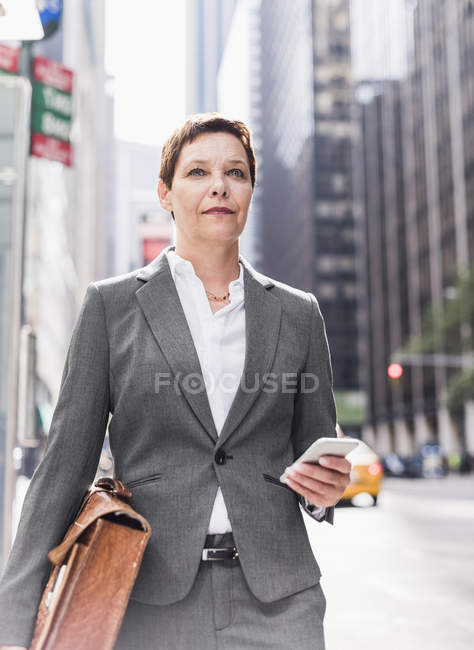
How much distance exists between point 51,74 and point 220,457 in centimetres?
704

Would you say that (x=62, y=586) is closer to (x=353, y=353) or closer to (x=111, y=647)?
(x=111, y=647)

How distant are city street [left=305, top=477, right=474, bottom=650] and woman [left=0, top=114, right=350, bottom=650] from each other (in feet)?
15.3

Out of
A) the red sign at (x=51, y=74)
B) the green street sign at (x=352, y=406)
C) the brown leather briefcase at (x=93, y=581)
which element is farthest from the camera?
the green street sign at (x=352, y=406)

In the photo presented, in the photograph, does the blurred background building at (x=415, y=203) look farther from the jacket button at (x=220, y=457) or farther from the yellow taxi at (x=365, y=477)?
the jacket button at (x=220, y=457)

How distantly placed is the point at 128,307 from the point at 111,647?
0.80m

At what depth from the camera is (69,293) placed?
232ft

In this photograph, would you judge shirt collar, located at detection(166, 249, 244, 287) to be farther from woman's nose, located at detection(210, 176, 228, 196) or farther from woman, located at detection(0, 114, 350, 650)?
woman's nose, located at detection(210, 176, 228, 196)

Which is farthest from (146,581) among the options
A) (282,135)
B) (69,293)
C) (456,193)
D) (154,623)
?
(282,135)

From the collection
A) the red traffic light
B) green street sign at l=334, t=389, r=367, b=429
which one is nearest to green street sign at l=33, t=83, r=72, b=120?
the red traffic light

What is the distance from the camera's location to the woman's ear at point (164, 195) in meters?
2.46

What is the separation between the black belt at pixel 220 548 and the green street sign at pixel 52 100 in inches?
271

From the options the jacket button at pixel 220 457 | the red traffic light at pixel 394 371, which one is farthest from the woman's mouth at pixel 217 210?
the red traffic light at pixel 394 371

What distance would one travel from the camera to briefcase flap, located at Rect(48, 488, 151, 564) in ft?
6.29

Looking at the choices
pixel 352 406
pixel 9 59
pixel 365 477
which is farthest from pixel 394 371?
pixel 352 406
